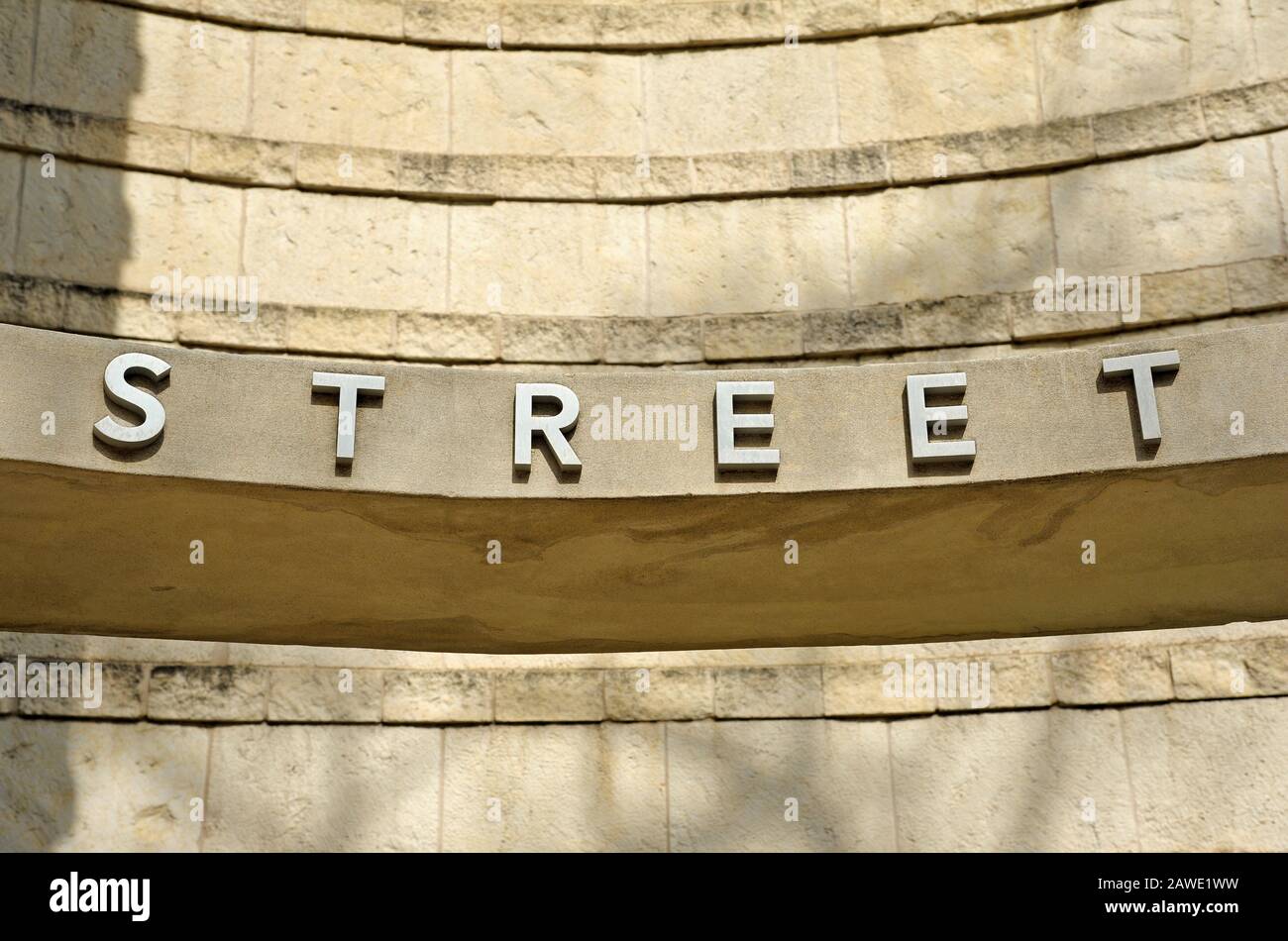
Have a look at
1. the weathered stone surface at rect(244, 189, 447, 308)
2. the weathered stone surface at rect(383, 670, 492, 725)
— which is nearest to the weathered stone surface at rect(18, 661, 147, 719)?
the weathered stone surface at rect(383, 670, 492, 725)

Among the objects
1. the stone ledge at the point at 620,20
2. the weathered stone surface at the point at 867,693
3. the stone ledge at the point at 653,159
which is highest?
the stone ledge at the point at 620,20

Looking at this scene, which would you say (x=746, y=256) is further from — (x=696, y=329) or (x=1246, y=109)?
(x=1246, y=109)

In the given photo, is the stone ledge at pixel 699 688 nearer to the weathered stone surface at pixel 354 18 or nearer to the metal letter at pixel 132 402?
the metal letter at pixel 132 402

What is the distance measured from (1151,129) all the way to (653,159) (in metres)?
3.91

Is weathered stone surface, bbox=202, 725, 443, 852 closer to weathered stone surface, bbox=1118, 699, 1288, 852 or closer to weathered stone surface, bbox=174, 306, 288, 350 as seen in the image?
weathered stone surface, bbox=174, 306, 288, 350

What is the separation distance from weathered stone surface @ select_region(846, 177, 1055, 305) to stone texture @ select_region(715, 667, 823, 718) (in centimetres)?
297

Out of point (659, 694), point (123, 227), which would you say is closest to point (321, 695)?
point (659, 694)

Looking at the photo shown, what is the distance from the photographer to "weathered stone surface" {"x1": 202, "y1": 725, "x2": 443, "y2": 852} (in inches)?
461

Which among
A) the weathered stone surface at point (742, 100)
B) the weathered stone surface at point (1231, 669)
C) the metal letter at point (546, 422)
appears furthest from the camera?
the weathered stone surface at point (742, 100)

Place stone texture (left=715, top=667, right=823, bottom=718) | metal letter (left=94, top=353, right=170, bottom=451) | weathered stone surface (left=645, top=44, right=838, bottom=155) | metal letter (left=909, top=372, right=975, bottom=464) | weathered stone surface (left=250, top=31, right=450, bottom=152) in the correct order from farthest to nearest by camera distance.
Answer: weathered stone surface (left=645, top=44, right=838, bottom=155), weathered stone surface (left=250, top=31, right=450, bottom=152), stone texture (left=715, top=667, right=823, bottom=718), metal letter (left=909, top=372, right=975, bottom=464), metal letter (left=94, top=353, right=170, bottom=451)

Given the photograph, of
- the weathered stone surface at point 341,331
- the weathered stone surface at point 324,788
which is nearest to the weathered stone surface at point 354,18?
the weathered stone surface at point 341,331

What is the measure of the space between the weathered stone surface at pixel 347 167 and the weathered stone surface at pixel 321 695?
3826 millimetres

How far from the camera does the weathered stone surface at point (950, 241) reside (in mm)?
12617
